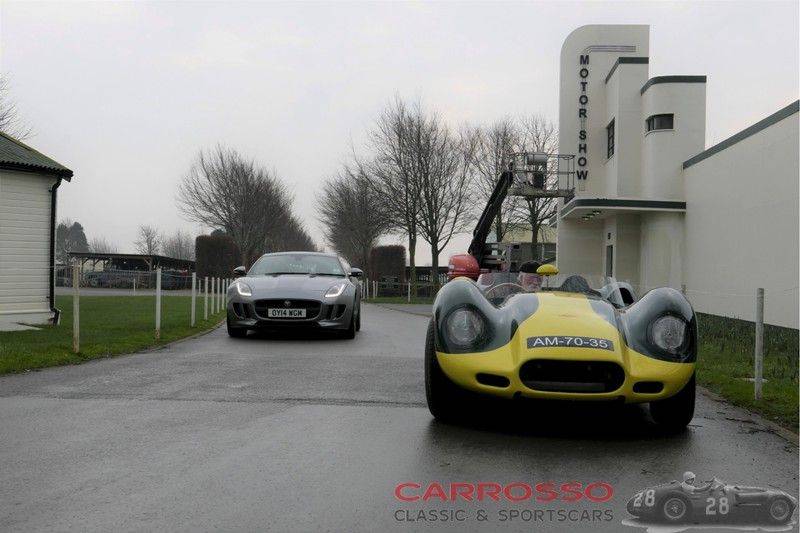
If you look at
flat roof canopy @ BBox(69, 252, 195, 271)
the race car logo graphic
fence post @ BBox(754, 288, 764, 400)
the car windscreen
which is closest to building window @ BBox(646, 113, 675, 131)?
the car windscreen

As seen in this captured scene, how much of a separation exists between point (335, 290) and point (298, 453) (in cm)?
713

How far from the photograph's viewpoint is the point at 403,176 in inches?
1499

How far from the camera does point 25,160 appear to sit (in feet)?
51.8

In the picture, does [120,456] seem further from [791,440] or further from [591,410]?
[791,440]

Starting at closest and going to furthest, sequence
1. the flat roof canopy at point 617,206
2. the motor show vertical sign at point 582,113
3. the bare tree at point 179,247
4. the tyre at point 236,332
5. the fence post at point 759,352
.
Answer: the fence post at point 759,352 → the tyre at point 236,332 → the flat roof canopy at point 617,206 → the motor show vertical sign at point 582,113 → the bare tree at point 179,247

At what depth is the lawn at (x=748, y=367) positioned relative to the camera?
601 cm

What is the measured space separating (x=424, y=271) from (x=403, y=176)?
78.8 ft

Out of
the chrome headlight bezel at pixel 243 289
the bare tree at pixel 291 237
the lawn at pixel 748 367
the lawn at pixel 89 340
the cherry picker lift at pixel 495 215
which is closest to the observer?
the lawn at pixel 748 367

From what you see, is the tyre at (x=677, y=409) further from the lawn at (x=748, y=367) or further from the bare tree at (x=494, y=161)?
the bare tree at (x=494, y=161)

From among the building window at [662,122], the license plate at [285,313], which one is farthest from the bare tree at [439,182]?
the license plate at [285,313]

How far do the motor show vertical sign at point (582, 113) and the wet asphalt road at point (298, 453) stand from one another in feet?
68.2

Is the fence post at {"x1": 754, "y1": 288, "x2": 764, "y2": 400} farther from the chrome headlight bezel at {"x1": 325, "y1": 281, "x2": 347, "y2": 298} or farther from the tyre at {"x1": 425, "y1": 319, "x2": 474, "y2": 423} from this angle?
the chrome headlight bezel at {"x1": 325, "y1": 281, "x2": 347, "y2": 298}

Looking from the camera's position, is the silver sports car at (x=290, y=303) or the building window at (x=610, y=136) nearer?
the silver sports car at (x=290, y=303)

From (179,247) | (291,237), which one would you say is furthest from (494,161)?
(179,247)
